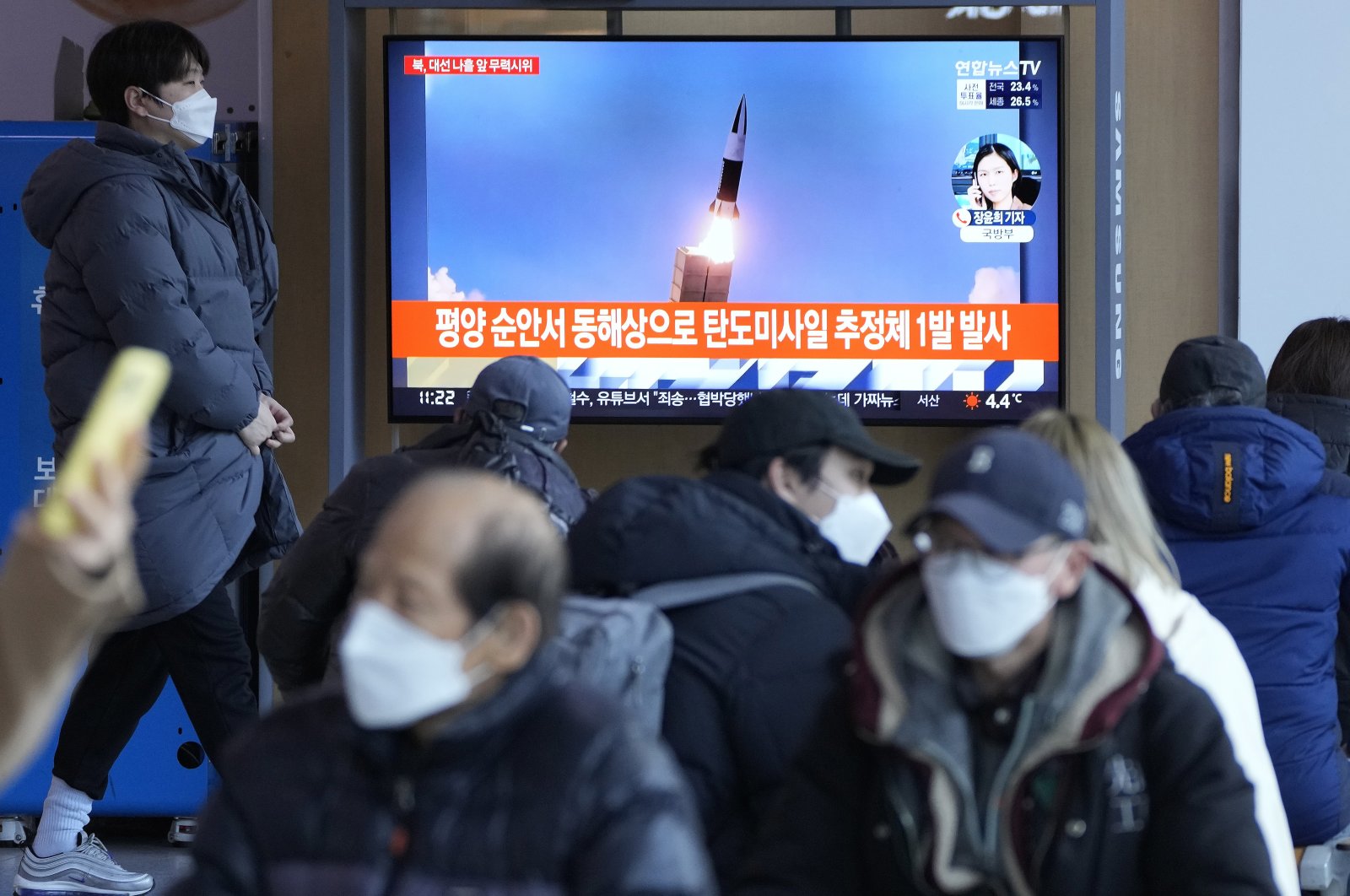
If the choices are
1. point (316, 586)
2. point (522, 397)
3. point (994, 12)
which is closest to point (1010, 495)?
point (522, 397)

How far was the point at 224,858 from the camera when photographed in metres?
1.58

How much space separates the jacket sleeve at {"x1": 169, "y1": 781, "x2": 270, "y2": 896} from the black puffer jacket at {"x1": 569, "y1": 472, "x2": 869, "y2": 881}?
25.0 inches

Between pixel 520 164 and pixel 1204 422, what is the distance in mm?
2159

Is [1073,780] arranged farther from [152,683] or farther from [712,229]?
[712,229]

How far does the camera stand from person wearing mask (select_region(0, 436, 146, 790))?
1.23 meters

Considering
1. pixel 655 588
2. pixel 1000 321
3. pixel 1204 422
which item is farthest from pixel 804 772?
pixel 1000 321

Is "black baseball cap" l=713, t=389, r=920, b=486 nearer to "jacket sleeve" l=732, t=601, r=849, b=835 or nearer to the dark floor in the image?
"jacket sleeve" l=732, t=601, r=849, b=835

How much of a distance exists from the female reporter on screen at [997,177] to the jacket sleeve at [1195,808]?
2.93 metres

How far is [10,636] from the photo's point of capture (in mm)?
1336

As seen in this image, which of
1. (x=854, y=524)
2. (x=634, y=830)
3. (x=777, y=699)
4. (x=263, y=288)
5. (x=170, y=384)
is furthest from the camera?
(x=263, y=288)

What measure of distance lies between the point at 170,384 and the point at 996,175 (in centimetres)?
230

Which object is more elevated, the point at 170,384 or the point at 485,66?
the point at 485,66

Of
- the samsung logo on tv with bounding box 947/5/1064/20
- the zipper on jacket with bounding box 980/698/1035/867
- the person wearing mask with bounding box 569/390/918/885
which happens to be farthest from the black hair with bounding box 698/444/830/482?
the samsung logo on tv with bounding box 947/5/1064/20

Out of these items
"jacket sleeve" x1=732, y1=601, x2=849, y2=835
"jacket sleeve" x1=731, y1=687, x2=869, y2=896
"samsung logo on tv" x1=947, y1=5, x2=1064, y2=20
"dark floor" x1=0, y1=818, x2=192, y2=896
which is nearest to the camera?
"jacket sleeve" x1=731, y1=687, x2=869, y2=896
